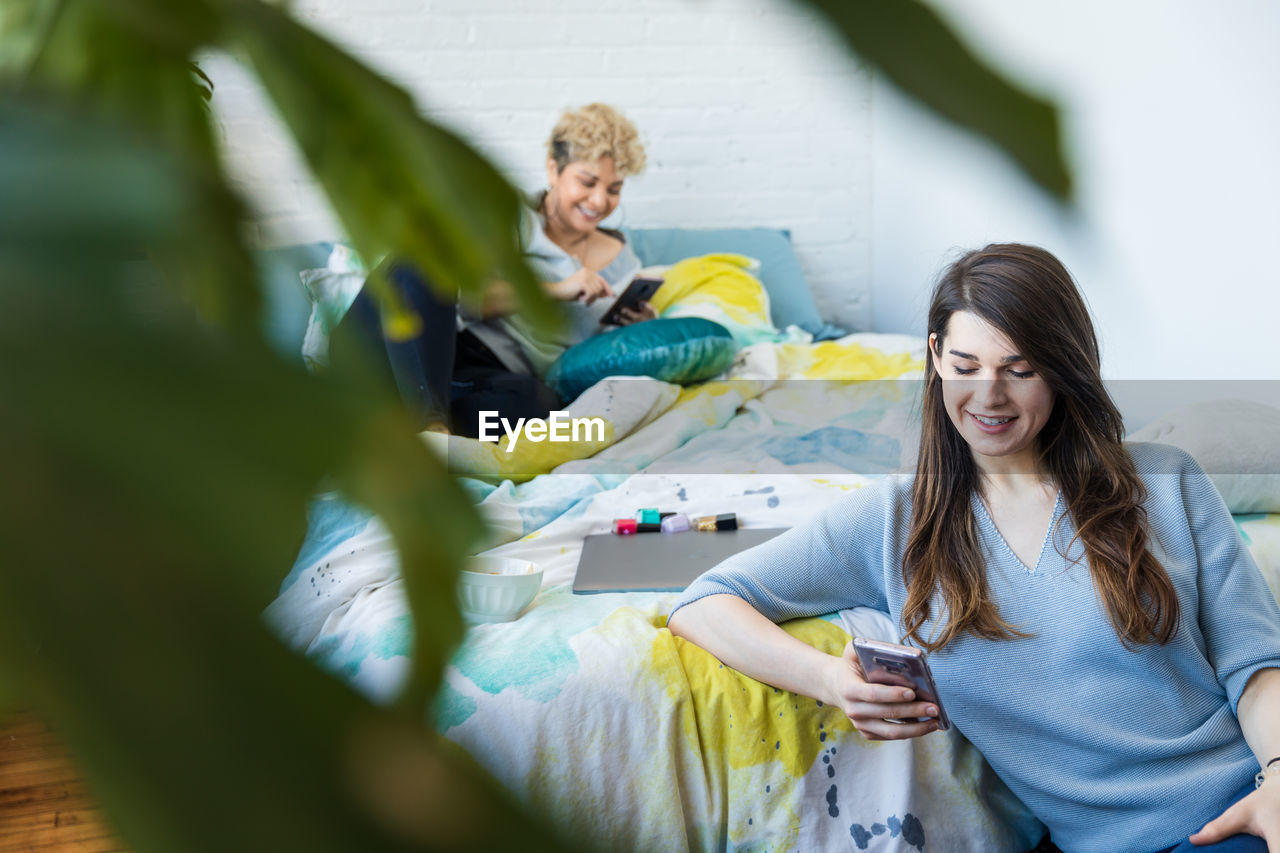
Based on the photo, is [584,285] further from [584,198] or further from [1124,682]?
[1124,682]

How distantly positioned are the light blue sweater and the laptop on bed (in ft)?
0.69

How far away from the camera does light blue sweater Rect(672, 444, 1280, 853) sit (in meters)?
1.13

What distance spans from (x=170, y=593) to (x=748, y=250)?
335 centimetres

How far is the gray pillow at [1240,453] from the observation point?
1.45 m

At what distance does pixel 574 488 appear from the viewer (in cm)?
177

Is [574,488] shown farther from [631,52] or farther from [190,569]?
[631,52]

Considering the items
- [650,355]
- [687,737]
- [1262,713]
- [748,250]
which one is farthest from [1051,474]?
[748,250]

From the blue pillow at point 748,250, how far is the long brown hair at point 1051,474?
193 cm

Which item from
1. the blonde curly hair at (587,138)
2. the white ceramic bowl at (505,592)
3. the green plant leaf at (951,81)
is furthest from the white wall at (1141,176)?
the blonde curly hair at (587,138)

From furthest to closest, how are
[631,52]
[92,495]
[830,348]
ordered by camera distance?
[631,52], [830,348], [92,495]

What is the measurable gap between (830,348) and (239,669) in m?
2.65

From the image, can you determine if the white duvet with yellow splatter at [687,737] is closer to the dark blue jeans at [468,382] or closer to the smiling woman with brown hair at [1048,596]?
the smiling woman with brown hair at [1048,596]

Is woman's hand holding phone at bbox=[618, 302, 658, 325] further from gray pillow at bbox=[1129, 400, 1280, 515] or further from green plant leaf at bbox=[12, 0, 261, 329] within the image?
green plant leaf at bbox=[12, 0, 261, 329]

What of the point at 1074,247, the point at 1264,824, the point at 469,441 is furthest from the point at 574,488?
the point at 1074,247
